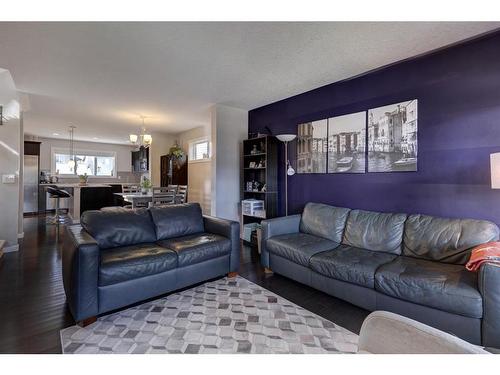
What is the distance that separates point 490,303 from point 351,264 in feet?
2.94

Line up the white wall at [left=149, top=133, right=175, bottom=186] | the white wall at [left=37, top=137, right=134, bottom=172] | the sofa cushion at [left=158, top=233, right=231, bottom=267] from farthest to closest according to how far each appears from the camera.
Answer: the white wall at [left=37, top=137, right=134, bottom=172] < the white wall at [left=149, top=133, right=175, bottom=186] < the sofa cushion at [left=158, top=233, right=231, bottom=267]

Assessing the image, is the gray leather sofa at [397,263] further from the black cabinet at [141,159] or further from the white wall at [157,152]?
the black cabinet at [141,159]

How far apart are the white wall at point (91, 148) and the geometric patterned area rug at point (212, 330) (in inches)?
333

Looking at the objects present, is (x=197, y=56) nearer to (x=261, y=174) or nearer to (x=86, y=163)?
(x=261, y=174)

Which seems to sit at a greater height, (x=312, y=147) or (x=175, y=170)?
(x=312, y=147)

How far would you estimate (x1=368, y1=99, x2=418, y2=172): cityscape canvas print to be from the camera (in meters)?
2.66

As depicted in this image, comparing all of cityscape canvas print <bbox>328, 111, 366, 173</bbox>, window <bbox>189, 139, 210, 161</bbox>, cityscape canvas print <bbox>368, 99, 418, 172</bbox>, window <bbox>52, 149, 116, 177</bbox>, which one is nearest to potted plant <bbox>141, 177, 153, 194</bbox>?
window <bbox>189, 139, 210, 161</bbox>

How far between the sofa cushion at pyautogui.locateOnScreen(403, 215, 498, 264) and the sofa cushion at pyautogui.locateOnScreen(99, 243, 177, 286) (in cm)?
240

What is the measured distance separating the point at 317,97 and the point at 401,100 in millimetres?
1196

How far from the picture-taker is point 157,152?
7070 mm

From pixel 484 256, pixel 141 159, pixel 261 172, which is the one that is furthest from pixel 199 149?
pixel 484 256

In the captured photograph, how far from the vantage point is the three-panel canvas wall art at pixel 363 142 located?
2.70 m

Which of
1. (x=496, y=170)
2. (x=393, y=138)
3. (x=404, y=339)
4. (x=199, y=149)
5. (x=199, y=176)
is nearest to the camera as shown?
(x=404, y=339)

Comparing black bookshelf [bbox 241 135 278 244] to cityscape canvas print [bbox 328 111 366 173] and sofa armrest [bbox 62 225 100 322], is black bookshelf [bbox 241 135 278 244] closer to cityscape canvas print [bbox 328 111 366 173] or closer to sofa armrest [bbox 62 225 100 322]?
cityscape canvas print [bbox 328 111 366 173]
